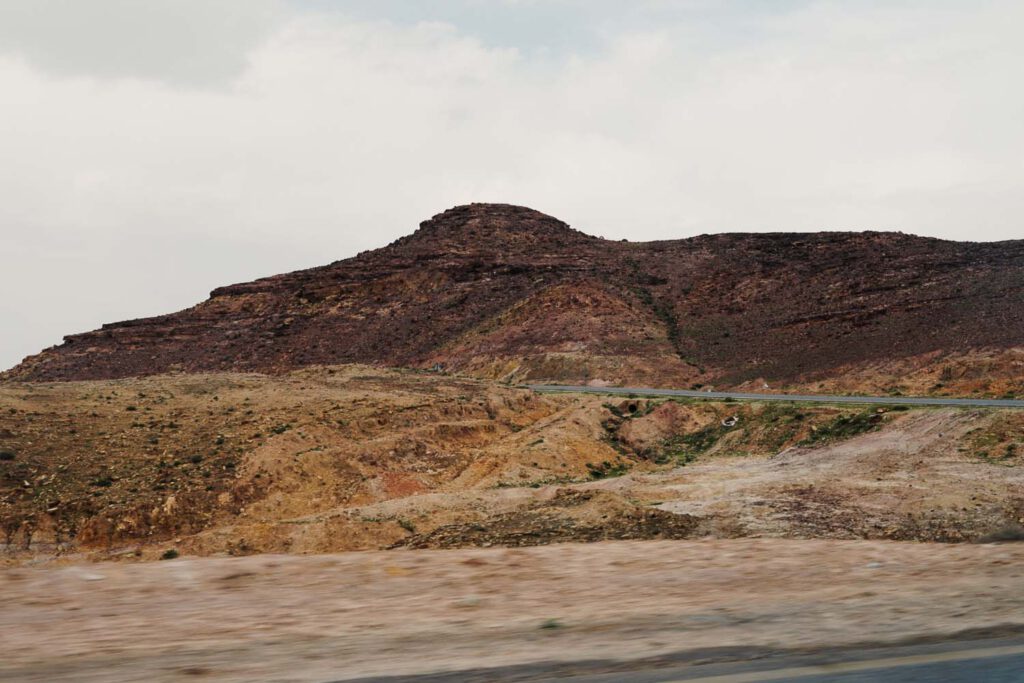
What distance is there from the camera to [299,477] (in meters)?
30.3

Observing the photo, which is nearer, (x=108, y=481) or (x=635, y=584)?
(x=635, y=584)

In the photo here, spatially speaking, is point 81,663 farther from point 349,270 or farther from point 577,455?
point 349,270

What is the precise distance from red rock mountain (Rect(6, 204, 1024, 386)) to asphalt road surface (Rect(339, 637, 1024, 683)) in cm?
5484

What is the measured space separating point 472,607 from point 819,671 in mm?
3036

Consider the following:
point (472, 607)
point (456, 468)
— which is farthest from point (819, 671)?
point (456, 468)

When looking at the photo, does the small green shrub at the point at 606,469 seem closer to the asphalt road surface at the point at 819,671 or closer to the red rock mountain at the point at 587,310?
the asphalt road surface at the point at 819,671

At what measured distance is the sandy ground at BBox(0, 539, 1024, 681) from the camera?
19.0 ft

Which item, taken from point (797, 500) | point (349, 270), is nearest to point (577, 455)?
point (797, 500)

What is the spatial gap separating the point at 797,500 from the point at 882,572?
1143cm

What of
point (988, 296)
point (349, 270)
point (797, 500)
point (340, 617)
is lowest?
point (797, 500)

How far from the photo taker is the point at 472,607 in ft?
24.0

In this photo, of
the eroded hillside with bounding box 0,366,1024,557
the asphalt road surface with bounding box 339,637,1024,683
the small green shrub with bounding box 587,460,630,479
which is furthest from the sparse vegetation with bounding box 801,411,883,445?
the asphalt road surface with bounding box 339,637,1024,683

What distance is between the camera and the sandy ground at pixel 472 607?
5805 millimetres

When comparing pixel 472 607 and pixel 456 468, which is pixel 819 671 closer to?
pixel 472 607
